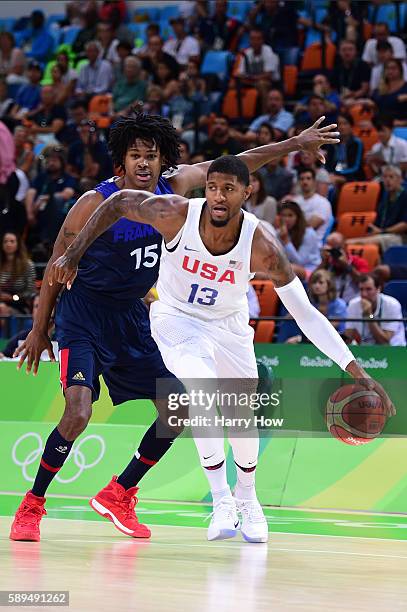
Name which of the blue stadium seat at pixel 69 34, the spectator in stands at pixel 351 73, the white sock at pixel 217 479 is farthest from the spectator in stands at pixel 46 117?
the white sock at pixel 217 479

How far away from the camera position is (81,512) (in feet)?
27.9

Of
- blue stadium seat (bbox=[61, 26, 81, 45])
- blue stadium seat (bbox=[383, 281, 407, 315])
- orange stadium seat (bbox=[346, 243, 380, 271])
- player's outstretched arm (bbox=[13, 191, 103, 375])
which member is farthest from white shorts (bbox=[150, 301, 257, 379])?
blue stadium seat (bbox=[61, 26, 81, 45])

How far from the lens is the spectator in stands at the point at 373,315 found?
11305 millimetres

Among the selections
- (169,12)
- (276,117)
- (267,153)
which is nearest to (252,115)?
(276,117)

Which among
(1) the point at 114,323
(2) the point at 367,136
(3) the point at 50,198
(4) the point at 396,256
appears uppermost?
(1) the point at 114,323

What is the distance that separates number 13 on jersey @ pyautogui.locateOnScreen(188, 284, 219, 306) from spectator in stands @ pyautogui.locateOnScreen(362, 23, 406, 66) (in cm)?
1027

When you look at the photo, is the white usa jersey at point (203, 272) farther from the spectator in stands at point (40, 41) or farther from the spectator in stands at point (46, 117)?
the spectator in stands at point (40, 41)

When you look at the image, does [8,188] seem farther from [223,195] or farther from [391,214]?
[223,195]

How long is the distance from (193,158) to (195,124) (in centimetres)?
152

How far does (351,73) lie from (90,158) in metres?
3.80

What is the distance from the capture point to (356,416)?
7363 mm

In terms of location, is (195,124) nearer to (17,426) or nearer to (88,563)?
(17,426)

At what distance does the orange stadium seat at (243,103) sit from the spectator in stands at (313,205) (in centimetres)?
336

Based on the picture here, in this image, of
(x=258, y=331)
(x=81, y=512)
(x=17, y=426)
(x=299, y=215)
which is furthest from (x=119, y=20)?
(x=81, y=512)
